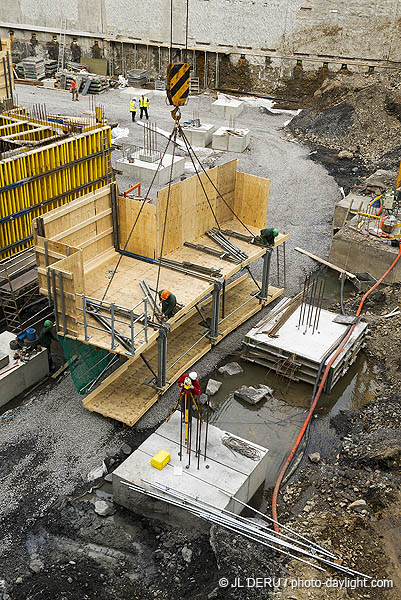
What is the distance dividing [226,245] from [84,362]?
5.13 m

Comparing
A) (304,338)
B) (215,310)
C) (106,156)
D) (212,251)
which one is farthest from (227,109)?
(304,338)

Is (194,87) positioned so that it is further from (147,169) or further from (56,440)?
(56,440)

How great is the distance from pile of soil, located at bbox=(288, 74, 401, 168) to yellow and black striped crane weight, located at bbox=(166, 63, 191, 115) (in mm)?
16306

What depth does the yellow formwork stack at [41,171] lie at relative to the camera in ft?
45.2

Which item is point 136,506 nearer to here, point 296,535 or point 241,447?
point 241,447

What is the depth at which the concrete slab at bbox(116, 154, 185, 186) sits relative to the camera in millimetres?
23266

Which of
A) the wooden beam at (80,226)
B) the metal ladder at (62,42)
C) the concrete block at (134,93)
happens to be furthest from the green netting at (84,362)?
the metal ladder at (62,42)

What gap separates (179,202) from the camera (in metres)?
14.2

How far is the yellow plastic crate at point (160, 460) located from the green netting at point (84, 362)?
2.81m

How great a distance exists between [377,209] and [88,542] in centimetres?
1472

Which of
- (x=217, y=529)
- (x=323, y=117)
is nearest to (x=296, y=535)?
(x=217, y=529)

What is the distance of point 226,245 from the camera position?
1497 centimetres

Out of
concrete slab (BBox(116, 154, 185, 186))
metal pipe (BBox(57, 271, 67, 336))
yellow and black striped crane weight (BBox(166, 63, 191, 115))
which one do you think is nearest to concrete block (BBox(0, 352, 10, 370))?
metal pipe (BBox(57, 271, 67, 336))

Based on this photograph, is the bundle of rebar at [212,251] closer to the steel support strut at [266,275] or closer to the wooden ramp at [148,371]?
the steel support strut at [266,275]
